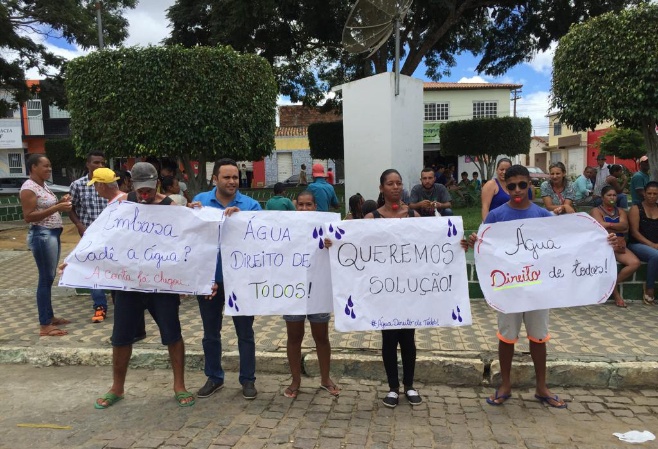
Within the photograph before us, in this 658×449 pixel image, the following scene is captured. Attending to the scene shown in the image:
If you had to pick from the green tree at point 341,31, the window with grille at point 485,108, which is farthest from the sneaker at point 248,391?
the window with grille at point 485,108

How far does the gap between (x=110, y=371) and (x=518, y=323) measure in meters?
3.52

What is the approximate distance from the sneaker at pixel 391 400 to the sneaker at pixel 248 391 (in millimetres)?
1017

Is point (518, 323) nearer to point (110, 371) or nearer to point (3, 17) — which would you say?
point (110, 371)

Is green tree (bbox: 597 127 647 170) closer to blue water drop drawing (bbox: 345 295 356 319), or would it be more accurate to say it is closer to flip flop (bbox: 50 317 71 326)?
blue water drop drawing (bbox: 345 295 356 319)

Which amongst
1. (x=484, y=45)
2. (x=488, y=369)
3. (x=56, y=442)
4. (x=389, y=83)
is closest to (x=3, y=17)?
(x=389, y=83)

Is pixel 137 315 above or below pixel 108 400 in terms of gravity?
above

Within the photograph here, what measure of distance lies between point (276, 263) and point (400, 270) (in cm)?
93

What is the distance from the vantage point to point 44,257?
5.07m

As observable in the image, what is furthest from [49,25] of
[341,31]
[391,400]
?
[391,400]

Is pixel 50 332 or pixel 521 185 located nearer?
pixel 521 185

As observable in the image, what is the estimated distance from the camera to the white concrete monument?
9.63 metres

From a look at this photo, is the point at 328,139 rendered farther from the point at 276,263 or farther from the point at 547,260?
the point at 547,260

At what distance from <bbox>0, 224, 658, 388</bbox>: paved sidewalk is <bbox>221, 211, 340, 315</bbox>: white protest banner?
0.94 metres

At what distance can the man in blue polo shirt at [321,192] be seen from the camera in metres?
7.16
